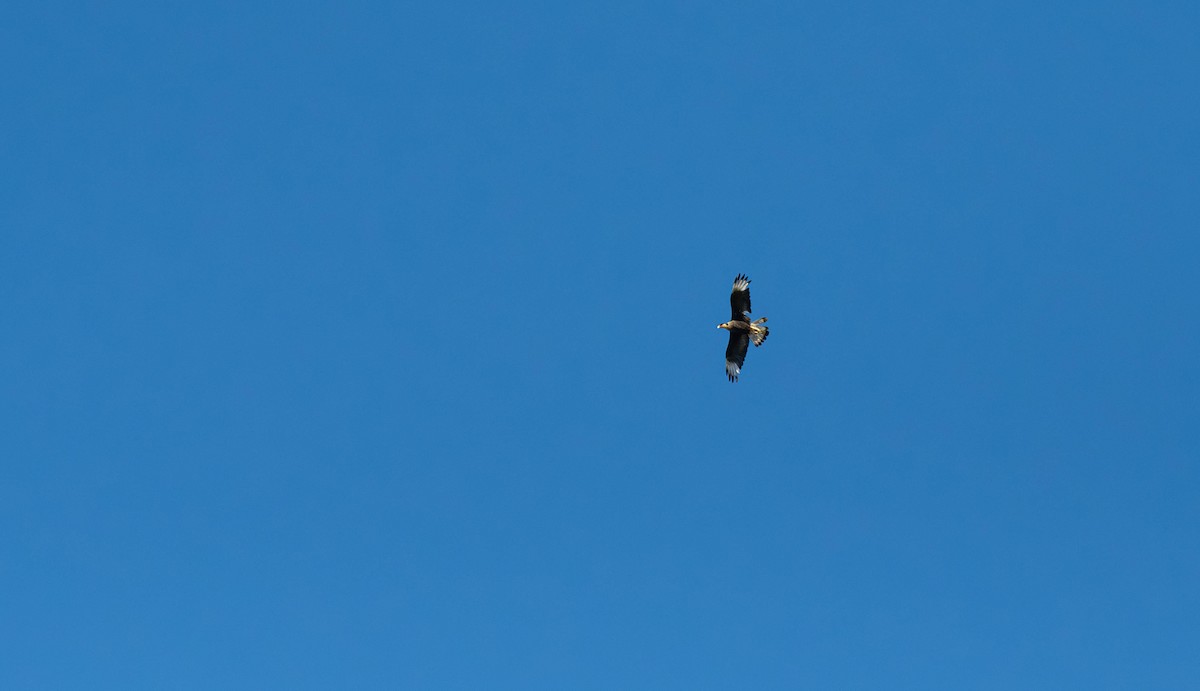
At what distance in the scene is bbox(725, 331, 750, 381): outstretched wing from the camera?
150 feet

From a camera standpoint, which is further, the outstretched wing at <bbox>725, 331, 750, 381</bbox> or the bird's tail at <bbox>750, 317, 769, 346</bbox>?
the outstretched wing at <bbox>725, 331, 750, 381</bbox>

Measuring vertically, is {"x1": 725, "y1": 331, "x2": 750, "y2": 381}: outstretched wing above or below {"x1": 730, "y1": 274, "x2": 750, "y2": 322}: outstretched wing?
below

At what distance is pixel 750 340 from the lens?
4547 cm

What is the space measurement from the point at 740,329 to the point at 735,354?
1145 millimetres

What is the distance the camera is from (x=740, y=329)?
45.2 m

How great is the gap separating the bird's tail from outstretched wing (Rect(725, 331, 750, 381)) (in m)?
0.35

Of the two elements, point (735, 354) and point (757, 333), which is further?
point (735, 354)

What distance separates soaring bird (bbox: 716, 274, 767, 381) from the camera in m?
45.0

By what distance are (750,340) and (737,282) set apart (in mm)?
2353

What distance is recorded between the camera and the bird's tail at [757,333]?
45.1m

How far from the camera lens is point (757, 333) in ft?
148

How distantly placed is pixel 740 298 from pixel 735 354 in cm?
240

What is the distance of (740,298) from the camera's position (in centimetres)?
4484

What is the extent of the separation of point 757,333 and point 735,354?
1.31 meters
